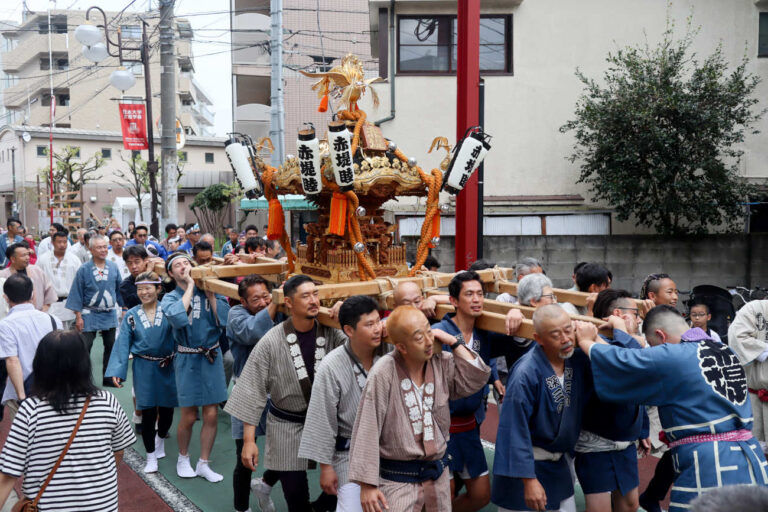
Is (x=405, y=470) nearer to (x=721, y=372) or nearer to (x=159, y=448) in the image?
(x=721, y=372)

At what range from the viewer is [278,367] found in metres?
4.11

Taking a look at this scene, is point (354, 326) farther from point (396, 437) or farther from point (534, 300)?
→ point (534, 300)

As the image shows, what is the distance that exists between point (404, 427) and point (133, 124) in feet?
49.5

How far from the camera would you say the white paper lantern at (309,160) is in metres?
4.77

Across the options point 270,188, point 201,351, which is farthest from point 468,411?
point 270,188

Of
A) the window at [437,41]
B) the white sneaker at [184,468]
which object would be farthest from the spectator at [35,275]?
the window at [437,41]

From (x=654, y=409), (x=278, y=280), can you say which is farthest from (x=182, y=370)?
(x=654, y=409)

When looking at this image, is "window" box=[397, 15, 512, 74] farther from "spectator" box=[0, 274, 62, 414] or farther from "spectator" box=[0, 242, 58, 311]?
"spectator" box=[0, 274, 62, 414]

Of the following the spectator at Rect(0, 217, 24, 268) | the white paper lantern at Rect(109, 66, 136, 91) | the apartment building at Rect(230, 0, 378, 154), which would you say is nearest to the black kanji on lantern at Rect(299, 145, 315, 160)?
the spectator at Rect(0, 217, 24, 268)

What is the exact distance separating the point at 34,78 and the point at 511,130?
38.7 metres

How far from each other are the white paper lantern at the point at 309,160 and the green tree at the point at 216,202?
1889cm

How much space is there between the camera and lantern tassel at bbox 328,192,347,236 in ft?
16.5

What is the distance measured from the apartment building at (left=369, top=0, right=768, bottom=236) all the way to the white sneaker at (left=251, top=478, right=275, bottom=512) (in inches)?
342

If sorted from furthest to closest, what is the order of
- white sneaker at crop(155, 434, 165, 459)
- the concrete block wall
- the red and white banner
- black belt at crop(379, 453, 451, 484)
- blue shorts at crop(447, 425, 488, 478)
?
the red and white banner → the concrete block wall → white sneaker at crop(155, 434, 165, 459) → blue shorts at crop(447, 425, 488, 478) → black belt at crop(379, 453, 451, 484)
